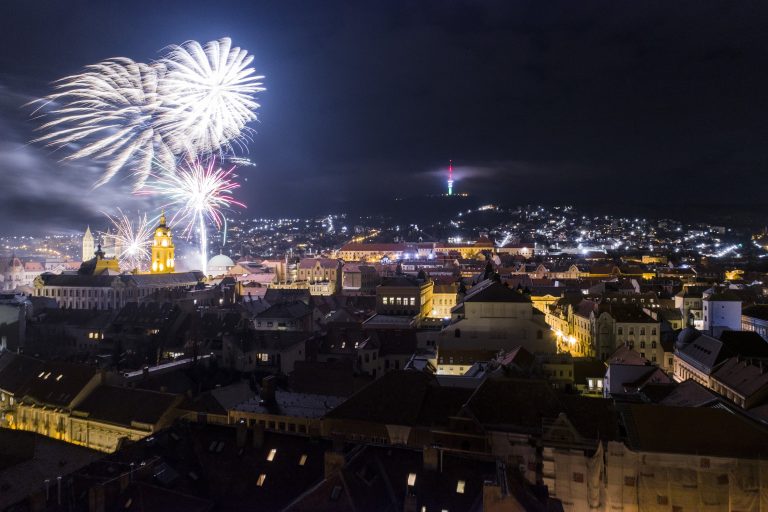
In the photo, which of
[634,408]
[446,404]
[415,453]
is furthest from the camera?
[446,404]

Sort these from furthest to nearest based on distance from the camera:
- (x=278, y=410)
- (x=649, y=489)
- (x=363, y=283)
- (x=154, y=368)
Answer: (x=363, y=283) → (x=154, y=368) → (x=278, y=410) → (x=649, y=489)

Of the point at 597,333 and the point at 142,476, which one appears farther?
the point at 597,333

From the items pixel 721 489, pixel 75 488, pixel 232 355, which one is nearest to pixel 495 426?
pixel 721 489

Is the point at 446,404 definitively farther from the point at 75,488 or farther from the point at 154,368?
the point at 154,368

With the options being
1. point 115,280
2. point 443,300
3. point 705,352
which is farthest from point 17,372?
point 705,352

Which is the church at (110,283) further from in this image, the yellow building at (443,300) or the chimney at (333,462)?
the chimney at (333,462)

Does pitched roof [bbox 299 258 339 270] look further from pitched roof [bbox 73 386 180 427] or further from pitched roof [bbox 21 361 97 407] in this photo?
pitched roof [bbox 73 386 180 427]

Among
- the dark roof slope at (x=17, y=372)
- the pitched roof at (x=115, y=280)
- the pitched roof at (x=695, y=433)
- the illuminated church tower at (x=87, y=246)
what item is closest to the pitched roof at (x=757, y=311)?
the pitched roof at (x=695, y=433)
